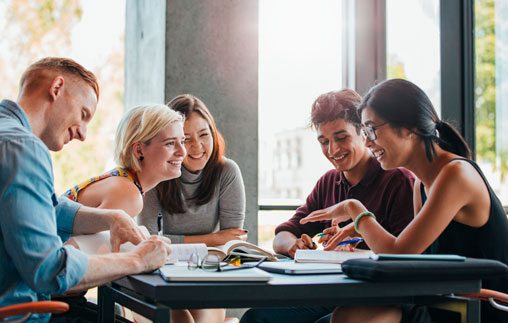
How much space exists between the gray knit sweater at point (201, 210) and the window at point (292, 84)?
1106 mm

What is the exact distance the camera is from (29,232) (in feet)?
4.23

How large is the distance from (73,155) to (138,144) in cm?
293

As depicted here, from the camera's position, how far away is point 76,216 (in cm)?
190

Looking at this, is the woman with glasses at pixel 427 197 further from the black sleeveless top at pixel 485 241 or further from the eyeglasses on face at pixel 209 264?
the eyeglasses on face at pixel 209 264

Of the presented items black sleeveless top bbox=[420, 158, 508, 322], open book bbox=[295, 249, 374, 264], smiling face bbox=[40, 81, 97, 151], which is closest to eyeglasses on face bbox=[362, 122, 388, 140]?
black sleeveless top bbox=[420, 158, 508, 322]

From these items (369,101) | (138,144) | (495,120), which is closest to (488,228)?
(369,101)

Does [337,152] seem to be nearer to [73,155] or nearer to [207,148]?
[207,148]

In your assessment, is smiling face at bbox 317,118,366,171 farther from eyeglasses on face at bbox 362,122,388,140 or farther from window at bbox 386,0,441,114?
window at bbox 386,0,441,114

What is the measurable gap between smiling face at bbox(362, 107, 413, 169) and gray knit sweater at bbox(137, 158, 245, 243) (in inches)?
44.7

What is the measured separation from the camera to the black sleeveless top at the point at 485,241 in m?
1.83

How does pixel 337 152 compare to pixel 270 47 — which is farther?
pixel 270 47

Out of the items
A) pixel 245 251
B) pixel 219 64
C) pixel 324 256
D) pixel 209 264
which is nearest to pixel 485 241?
pixel 324 256

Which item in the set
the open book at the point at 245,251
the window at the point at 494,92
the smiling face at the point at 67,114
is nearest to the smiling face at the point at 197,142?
the open book at the point at 245,251

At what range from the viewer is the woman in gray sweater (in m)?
2.99
